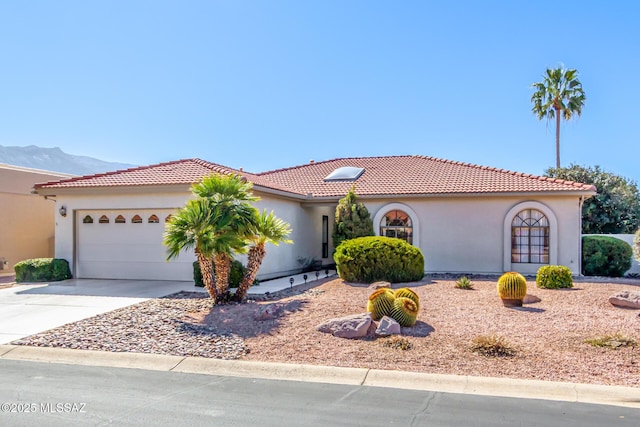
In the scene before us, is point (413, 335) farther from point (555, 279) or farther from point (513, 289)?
point (555, 279)

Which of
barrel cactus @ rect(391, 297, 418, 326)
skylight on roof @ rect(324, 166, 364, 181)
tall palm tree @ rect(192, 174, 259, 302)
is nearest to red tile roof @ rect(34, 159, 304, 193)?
tall palm tree @ rect(192, 174, 259, 302)

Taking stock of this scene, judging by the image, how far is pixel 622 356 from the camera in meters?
7.22

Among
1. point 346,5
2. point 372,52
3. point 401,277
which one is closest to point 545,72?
point 372,52

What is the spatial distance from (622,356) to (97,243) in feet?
50.4

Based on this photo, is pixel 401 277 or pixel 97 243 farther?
pixel 97 243

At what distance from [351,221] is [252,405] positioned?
1215 centimetres

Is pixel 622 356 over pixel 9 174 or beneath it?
beneath

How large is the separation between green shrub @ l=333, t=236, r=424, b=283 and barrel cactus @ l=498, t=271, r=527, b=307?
405 cm

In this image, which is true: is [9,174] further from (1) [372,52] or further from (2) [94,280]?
(1) [372,52]

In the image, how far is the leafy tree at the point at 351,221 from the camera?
17.4 metres

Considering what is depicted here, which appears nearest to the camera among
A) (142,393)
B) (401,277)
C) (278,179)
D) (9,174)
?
(142,393)

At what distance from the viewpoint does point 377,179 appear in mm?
20656

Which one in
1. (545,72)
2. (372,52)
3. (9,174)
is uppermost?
(545,72)

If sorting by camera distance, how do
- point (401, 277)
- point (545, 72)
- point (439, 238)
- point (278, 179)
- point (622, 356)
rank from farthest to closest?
point (545, 72) < point (278, 179) < point (439, 238) < point (401, 277) < point (622, 356)
